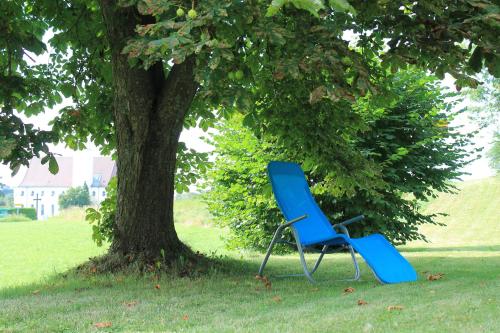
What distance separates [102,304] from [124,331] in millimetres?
1112

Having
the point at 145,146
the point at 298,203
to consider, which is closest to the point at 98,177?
the point at 145,146

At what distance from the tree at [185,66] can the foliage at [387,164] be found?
3394 millimetres

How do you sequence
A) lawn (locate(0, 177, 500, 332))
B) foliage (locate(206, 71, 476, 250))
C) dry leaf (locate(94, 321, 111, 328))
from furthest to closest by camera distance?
1. foliage (locate(206, 71, 476, 250))
2. dry leaf (locate(94, 321, 111, 328))
3. lawn (locate(0, 177, 500, 332))

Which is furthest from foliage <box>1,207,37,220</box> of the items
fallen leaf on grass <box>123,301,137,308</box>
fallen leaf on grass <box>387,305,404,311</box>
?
fallen leaf on grass <box>387,305,404,311</box>

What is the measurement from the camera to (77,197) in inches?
2256

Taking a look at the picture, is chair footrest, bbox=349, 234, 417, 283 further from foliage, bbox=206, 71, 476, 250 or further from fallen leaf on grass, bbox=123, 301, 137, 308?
foliage, bbox=206, 71, 476, 250

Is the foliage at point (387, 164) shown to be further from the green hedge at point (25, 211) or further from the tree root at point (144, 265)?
the green hedge at point (25, 211)

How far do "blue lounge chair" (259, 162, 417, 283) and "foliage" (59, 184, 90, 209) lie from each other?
51.4 m

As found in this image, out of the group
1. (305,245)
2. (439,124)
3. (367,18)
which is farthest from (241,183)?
(367,18)

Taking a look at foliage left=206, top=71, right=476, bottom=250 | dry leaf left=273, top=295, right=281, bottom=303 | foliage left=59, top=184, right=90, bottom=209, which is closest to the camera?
dry leaf left=273, top=295, right=281, bottom=303

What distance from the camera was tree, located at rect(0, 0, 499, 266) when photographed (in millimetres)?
3781

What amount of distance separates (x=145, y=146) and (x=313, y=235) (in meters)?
2.14

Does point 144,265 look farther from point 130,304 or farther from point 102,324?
point 102,324

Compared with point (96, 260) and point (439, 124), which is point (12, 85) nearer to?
point (96, 260)
